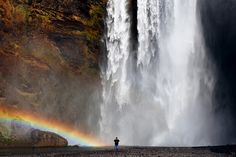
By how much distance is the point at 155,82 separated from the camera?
203 ft

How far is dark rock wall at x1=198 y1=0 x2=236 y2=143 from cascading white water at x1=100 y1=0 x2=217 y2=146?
4.72 ft

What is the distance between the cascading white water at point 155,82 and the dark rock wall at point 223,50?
1437mm

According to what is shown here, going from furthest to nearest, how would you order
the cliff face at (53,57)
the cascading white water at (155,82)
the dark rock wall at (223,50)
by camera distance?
the dark rock wall at (223,50) → the cascading white water at (155,82) → the cliff face at (53,57)

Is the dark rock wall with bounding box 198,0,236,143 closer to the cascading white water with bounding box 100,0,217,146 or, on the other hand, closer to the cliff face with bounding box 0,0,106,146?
the cascading white water with bounding box 100,0,217,146

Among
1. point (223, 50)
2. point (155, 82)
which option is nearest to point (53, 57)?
point (155, 82)

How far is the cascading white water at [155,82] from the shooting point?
59.9 meters

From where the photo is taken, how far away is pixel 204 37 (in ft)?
214

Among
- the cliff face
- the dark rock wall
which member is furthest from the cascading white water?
the cliff face

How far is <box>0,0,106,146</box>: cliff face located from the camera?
52.0 m

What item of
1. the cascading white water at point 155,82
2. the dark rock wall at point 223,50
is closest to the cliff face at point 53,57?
the cascading white water at point 155,82

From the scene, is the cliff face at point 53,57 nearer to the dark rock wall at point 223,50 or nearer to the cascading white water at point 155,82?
the cascading white water at point 155,82

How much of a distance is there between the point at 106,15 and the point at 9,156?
34338mm

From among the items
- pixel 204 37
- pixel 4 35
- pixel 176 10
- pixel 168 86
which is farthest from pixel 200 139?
pixel 4 35

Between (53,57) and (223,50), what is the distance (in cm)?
Result: 2544
